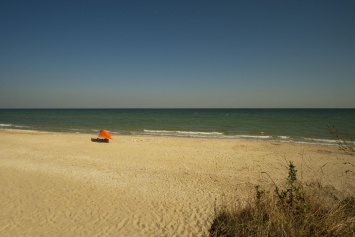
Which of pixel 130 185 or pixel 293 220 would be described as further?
pixel 130 185

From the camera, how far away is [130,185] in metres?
8.32

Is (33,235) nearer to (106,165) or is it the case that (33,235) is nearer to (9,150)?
(106,165)

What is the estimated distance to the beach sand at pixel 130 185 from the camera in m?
5.59

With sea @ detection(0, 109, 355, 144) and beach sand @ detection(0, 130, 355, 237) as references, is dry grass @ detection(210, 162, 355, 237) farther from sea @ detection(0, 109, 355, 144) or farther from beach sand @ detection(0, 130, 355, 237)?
sea @ detection(0, 109, 355, 144)

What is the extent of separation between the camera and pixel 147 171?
10.1 m

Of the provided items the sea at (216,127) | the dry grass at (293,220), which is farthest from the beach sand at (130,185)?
the sea at (216,127)

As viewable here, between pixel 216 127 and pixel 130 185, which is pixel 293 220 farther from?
pixel 216 127

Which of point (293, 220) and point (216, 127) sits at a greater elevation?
point (293, 220)

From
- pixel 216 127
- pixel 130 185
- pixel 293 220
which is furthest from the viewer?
pixel 216 127

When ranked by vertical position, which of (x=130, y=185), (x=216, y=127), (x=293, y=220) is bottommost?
(x=130, y=185)

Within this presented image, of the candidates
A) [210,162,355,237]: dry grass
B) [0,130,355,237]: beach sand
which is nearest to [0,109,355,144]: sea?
[210,162,355,237]: dry grass

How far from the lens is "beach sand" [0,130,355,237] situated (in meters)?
5.59

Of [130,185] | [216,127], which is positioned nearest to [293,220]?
[130,185]

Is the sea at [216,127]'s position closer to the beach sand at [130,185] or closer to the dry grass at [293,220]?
the dry grass at [293,220]
